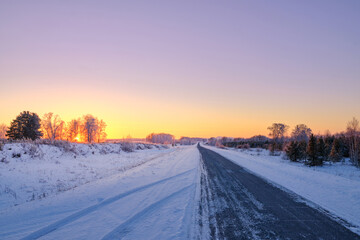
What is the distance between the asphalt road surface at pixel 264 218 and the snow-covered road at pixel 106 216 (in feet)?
1.91

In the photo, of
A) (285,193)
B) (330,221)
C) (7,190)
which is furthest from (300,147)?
(7,190)

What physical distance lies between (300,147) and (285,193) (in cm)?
2735

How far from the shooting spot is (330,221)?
4570 mm

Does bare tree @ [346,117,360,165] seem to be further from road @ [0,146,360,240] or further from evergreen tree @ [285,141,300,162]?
road @ [0,146,360,240]

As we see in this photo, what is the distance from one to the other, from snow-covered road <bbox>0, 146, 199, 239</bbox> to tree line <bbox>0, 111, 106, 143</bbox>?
2644cm

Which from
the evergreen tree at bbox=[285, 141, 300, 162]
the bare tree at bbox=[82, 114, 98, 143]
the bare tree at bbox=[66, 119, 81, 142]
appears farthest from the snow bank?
the bare tree at bbox=[66, 119, 81, 142]

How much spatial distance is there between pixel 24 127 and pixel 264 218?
141 ft

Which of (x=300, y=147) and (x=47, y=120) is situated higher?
(x=47, y=120)

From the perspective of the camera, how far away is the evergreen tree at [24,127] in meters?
34.5

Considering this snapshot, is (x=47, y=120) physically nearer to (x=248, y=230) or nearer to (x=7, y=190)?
(x=7, y=190)

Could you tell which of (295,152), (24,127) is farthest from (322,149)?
(24,127)

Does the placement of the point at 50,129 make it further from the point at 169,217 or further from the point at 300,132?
the point at 300,132

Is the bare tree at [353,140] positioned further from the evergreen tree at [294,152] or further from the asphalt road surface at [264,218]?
the asphalt road surface at [264,218]

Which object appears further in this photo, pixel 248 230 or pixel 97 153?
pixel 97 153
